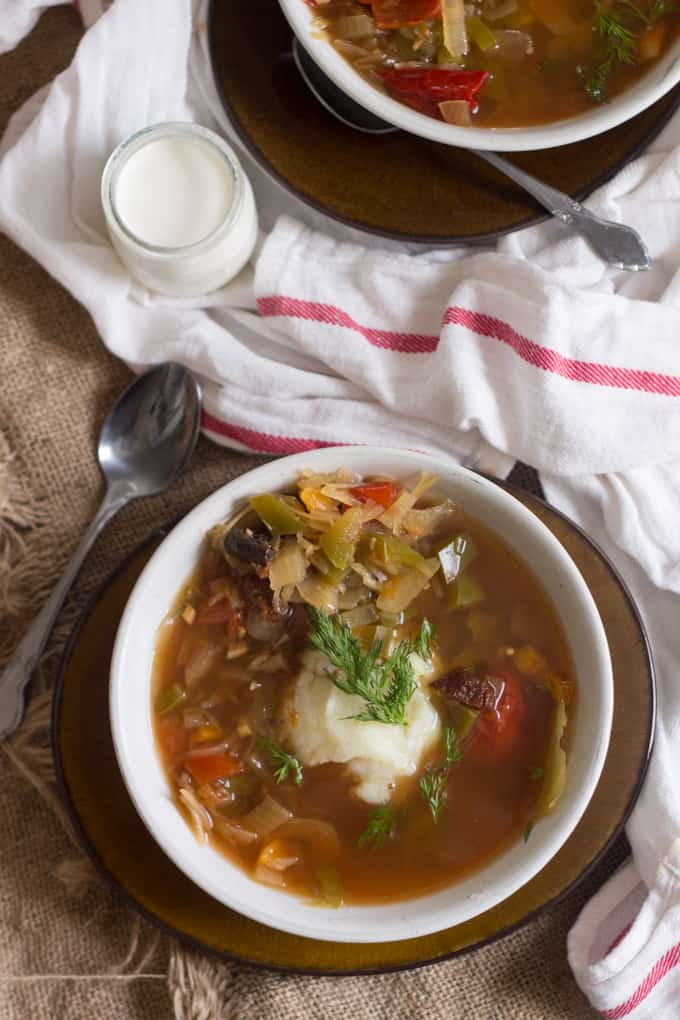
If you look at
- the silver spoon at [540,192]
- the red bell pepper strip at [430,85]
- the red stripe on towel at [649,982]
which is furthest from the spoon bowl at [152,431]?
the red stripe on towel at [649,982]


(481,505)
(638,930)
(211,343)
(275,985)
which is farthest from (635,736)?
(211,343)

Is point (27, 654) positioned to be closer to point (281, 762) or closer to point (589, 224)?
point (281, 762)

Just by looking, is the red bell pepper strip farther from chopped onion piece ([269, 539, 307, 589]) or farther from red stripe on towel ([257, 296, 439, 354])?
chopped onion piece ([269, 539, 307, 589])

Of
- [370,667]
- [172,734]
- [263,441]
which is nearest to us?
[370,667]

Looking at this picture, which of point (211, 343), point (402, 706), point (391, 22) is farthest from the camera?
point (211, 343)

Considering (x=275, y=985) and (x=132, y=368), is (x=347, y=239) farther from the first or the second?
(x=275, y=985)

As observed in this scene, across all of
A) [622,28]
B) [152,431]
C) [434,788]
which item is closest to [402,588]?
[434,788]

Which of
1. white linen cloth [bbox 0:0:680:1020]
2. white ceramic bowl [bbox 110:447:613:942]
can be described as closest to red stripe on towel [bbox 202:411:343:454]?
white linen cloth [bbox 0:0:680:1020]
